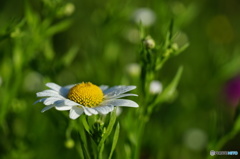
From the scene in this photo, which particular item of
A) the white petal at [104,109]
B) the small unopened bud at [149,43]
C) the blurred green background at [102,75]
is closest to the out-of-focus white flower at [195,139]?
the blurred green background at [102,75]

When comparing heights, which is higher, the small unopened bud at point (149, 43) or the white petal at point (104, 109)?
the small unopened bud at point (149, 43)

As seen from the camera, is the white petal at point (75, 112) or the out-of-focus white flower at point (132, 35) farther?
the out-of-focus white flower at point (132, 35)

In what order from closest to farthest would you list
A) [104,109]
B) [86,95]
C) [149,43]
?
[104,109], [86,95], [149,43]

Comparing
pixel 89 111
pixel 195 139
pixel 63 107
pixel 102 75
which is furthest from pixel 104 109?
pixel 195 139

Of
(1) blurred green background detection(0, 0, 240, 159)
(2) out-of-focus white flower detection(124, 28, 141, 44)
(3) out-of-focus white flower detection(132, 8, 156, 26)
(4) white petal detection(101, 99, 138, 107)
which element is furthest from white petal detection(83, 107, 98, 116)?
(2) out-of-focus white flower detection(124, 28, 141, 44)

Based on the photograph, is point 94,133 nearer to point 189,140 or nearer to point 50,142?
point 50,142

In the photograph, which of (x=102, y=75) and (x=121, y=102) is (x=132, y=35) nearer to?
(x=102, y=75)

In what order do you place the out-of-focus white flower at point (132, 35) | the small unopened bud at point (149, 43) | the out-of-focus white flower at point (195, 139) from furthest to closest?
1. the out-of-focus white flower at point (132, 35)
2. the out-of-focus white flower at point (195, 139)
3. the small unopened bud at point (149, 43)

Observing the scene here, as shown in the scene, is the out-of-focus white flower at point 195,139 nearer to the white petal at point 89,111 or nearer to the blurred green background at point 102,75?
the blurred green background at point 102,75

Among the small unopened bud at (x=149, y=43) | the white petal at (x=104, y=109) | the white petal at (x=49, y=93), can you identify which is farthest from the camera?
the small unopened bud at (x=149, y=43)
